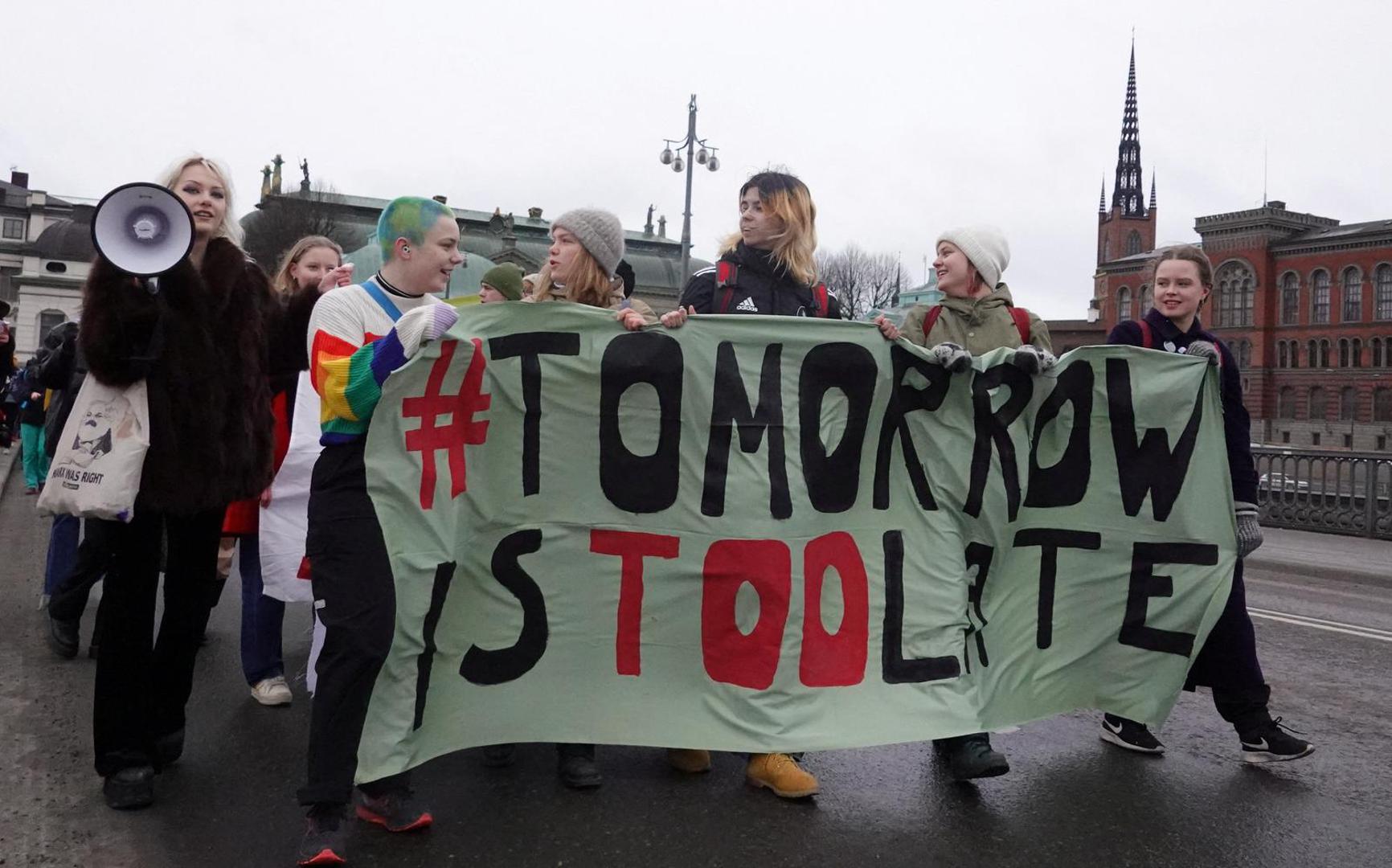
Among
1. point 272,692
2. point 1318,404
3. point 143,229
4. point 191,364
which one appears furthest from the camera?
point 1318,404

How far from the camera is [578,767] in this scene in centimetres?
405

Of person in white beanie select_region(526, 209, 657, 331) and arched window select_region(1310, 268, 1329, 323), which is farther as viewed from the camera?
arched window select_region(1310, 268, 1329, 323)

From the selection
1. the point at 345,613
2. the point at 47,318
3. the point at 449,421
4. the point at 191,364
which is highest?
the point at 47,318

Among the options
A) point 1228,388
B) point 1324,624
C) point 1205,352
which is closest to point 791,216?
point 1205,352

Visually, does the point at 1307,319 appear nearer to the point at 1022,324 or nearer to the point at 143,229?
the point at 1022,324

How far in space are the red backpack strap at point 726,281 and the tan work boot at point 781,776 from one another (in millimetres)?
1669

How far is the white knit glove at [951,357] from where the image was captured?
14.6ft

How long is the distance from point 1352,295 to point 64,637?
8329 centimetres

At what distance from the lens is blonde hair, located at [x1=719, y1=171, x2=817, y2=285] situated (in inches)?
180

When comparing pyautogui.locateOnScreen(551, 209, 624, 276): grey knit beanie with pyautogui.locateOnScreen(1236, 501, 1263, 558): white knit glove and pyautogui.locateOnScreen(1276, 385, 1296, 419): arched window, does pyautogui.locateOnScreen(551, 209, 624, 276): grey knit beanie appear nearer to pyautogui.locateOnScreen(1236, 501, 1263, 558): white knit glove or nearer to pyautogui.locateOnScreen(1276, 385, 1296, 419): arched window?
pyautogui.locateOnScreen(1236, 501, 1263, 558): white knit glove

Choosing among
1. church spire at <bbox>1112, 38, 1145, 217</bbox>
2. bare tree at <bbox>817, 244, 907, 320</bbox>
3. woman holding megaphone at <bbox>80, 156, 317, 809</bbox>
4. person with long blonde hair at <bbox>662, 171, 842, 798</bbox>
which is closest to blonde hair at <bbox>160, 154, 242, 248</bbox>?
woman holding megaphone at <bbox>80, 156, 317, 809</bbox>

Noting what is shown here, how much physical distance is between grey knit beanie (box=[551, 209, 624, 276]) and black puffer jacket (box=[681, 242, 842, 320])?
32cm

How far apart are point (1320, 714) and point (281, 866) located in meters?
4.45

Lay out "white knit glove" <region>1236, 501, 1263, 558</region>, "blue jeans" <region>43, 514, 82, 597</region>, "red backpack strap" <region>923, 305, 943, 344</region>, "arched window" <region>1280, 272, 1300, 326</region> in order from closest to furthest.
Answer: "white knit glove" <region>1236, 501, 1263, 558</region>
"red backpack strap" <region>923, 305, 943, 344</region>
"blue jeans" <region>43, 514, 82, 597</region>
"arched window" <region>1280, 272, 1300, 326</region>
